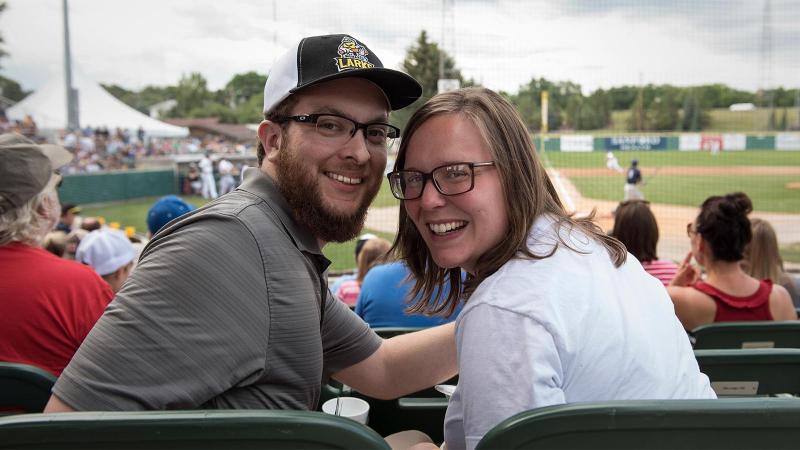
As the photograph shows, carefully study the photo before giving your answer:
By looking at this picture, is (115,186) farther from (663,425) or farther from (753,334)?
(663,425)

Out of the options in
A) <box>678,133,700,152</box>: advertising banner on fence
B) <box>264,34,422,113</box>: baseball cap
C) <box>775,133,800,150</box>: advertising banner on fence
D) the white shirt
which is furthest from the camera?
<box>678,133,700,152</box>: advertising banner on fence

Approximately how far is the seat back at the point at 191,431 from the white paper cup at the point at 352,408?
0.87 meters

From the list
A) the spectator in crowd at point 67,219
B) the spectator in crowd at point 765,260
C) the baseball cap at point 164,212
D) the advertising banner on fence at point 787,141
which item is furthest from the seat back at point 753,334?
the advertising banner on fence at point 787,141

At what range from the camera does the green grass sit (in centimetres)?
951

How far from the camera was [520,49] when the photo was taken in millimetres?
7246

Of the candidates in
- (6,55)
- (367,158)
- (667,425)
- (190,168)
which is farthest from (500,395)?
(6,55)

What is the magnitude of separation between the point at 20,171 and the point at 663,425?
215 centimetres

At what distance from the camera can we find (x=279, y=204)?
1.49 metres

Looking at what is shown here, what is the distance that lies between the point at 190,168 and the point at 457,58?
1485 centimetres

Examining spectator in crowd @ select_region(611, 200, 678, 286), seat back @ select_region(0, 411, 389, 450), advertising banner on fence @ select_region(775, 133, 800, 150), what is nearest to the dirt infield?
advertising banner on fence @ select_region(775, 133, 800, 150)

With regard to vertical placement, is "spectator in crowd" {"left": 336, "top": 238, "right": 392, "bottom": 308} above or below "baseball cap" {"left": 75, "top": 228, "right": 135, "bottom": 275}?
below

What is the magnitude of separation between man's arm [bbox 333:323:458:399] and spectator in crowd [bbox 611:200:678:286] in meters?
1.98

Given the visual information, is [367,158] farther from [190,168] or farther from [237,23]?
[190,168]

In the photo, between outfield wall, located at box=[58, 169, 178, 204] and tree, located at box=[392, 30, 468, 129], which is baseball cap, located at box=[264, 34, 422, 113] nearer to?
Answer: tree, located at box=[392, 30, 468, 129]
